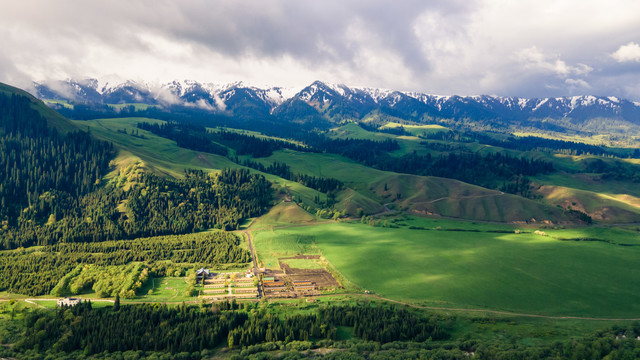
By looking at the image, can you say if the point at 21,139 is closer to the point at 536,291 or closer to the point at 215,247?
the point at 215,247

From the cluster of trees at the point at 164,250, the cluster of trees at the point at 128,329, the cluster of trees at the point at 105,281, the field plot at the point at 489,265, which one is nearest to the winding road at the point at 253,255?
the cluster of trees at the point at 164,250

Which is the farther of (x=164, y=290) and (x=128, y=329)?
(x=164, y=290)

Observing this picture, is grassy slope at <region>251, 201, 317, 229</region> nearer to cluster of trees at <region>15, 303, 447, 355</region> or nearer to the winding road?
the winding road

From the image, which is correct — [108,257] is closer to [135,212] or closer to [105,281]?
[105,281]

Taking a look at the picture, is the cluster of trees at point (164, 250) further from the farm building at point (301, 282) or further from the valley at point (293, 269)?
the farm building at point (301, 282)

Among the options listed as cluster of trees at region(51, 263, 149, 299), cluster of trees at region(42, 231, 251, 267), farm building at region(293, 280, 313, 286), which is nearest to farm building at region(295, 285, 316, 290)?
farm building at region(293, 280, 313, 286)

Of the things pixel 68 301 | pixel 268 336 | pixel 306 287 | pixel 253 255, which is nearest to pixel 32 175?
pixel 68 301

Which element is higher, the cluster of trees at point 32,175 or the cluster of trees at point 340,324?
the cluster of trees at point 32,175
